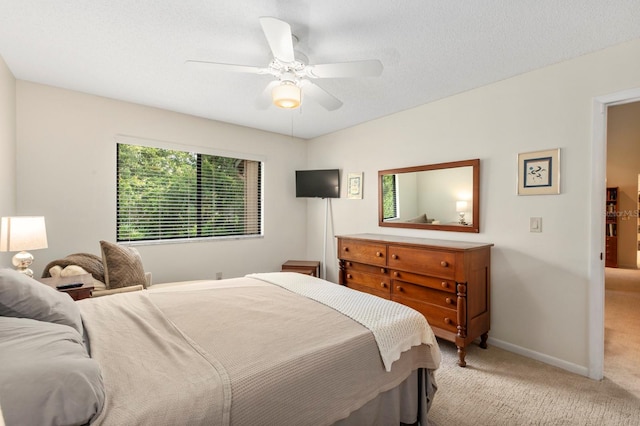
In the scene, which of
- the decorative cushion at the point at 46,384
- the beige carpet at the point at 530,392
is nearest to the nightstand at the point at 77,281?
the decorative cushion at the point at 46,384

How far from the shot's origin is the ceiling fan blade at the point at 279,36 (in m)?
1.54

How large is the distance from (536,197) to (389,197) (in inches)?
60.8

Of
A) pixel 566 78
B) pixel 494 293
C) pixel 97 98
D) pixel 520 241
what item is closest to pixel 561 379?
pixel 494 293

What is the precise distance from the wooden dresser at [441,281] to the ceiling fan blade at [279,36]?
1931 mm

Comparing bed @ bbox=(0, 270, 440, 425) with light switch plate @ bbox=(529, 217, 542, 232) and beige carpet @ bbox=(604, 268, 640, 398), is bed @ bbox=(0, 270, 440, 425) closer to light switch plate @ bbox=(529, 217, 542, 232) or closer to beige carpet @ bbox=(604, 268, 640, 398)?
light switch plate @ bbox=(529, 217, 542, 232)

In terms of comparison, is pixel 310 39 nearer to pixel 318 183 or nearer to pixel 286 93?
pixel 286 93

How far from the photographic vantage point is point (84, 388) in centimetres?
84

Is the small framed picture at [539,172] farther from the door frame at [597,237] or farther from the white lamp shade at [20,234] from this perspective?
the white lamp shade at [20,234]

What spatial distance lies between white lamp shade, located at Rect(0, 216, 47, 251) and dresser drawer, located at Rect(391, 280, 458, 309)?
9.88ft

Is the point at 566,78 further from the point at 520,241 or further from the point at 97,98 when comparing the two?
the point at 97,98

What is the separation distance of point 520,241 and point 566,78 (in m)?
1.36

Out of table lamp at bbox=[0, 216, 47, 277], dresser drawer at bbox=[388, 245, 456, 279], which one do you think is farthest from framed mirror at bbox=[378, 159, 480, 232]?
table lamp at bbox=[0, 216, 47, 277]

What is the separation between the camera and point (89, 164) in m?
3.20

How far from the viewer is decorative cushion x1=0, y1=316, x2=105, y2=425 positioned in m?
0.75
